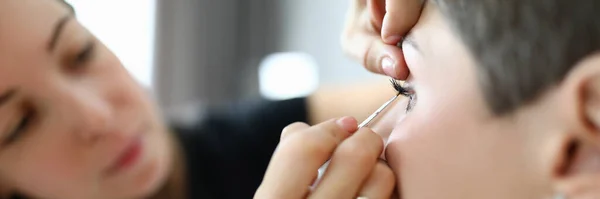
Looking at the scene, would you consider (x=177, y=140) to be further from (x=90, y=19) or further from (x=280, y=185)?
(x=280, y=185)

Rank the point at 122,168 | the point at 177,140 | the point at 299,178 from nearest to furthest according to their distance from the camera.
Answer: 1. the point at 299,178
2. the point at 122,168
3. the point at 177,140

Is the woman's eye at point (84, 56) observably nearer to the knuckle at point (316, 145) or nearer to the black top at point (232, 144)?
the black top at point (232, 144)

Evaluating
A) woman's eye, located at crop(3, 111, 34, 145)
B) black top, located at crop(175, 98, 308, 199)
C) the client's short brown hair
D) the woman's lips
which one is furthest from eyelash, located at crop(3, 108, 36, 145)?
the client's short brown hair

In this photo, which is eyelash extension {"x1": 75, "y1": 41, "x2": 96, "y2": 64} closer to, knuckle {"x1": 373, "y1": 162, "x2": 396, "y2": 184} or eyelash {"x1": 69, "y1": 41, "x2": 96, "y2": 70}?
eyelash {"x1": 69, "y1": 41, "x2": 96, "y2": 70}

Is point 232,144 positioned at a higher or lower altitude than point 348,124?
lower

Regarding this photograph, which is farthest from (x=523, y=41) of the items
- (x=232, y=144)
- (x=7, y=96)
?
(x=232, y=144)

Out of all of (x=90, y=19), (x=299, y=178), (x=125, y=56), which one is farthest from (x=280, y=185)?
(x=125, y=56)

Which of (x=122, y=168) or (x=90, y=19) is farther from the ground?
(x=90, y=19)

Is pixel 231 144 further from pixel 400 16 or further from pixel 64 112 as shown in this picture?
pixel 400 16
